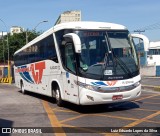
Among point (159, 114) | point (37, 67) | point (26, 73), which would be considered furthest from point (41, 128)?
point (26, 73)

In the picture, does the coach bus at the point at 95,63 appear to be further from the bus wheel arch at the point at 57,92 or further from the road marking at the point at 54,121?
the road marking at the point at 54,121

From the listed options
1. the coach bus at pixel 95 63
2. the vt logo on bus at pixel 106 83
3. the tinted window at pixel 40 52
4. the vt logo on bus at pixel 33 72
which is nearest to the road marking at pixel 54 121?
the coach bus at pixel 95 63

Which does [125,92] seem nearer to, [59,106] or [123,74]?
[123,74]

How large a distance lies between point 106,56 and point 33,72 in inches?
295

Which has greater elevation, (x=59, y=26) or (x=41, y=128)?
(x=59, y=26)

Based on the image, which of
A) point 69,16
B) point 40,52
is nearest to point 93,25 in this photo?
point 40,52

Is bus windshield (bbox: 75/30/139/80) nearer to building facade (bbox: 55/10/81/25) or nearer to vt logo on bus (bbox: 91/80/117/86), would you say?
vt logo on bus (bbox: 91/80/117/86)

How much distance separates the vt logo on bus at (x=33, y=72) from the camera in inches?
679

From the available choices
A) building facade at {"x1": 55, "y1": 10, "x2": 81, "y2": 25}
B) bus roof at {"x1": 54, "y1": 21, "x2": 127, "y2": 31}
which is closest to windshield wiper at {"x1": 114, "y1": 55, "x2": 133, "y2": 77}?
bus roof at {"x1": 54, "y1": 21, "x2": 127, "y2": 31}

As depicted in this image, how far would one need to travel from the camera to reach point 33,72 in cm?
1886

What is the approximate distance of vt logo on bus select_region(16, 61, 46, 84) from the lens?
679 inches

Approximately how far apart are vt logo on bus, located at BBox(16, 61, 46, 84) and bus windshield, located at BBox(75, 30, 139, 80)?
4.65m

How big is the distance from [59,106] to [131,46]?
3.84m

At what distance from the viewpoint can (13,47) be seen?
7194cm
